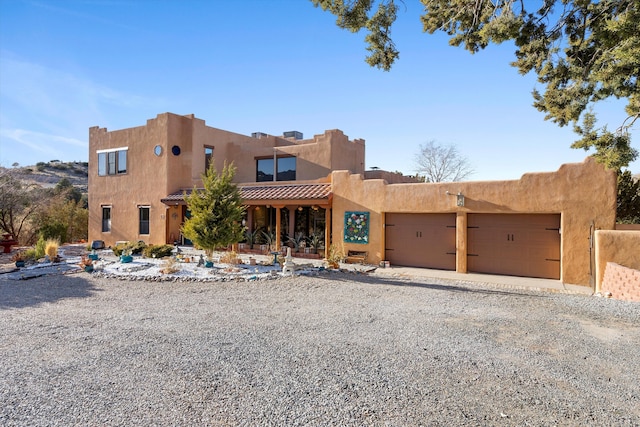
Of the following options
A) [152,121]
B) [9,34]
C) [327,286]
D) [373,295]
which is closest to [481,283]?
[373,295]

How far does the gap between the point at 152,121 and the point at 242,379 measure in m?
21.0

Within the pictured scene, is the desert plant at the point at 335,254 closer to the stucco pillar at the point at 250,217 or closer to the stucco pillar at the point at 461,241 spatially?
the stucco pillar at the point at 461,241

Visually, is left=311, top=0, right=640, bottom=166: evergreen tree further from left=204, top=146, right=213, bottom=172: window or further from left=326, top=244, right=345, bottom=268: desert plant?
left=204, top=146, right=213, bottom=172: window

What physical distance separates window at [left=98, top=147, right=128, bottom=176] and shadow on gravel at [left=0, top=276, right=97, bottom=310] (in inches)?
499

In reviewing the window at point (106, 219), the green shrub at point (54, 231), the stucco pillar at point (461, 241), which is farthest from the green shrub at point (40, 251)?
the stucco pillar at point (461, 241)

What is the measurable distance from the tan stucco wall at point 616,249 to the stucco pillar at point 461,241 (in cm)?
408

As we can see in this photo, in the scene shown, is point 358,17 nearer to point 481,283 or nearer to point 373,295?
point 373,295

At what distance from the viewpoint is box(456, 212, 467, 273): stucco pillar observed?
46.5 ft

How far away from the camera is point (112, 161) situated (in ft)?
80.6

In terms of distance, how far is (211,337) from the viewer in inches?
267

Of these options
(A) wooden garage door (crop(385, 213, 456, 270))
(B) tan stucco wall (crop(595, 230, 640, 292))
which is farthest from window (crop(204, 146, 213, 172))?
(B) tan stucco wall (crop(595, 230, 640, 292))

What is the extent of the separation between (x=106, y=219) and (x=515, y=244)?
948 inches

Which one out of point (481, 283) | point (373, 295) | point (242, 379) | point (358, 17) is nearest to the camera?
point (242, 379)

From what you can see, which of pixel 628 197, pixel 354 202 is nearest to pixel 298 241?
pixel 354 202
